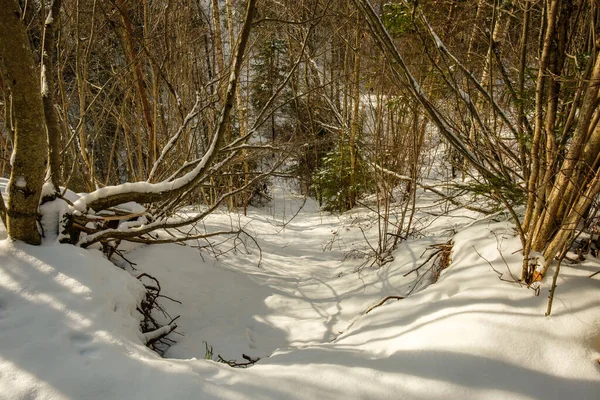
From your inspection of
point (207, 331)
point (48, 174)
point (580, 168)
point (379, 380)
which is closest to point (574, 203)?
point (580, 168)

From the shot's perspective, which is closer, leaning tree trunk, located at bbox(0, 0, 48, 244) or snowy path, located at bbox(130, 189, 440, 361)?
leaning tree trunk, located at bbox(0, 0, 48, 244)

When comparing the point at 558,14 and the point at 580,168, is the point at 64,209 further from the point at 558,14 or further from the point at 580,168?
the point at 558,14

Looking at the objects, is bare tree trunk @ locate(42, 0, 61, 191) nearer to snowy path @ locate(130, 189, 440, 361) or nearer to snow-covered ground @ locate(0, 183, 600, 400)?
snow-covered ground @ locate(0, 183, 600, 400)

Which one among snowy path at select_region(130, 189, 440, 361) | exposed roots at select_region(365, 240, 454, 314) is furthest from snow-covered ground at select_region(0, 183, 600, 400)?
exposed roots at select_region(365, 240, 454, 314)

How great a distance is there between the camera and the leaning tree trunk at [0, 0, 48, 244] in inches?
63.4

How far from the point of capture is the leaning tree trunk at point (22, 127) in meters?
1.61

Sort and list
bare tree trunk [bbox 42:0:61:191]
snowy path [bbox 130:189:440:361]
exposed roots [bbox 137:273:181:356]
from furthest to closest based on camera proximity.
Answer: snowy path [bbox 130:189:440:361] → exposed roots [bbox 137:273:181:356] → bare tree trunk [bbox 42:0:61:191]

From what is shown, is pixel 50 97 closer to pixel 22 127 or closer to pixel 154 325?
pixel 22 127

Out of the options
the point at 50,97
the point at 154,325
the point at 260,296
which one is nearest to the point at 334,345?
the point at 154,325

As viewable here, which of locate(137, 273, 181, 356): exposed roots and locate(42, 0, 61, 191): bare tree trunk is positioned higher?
locate(42, 0, 61, 191): bare tree trunk

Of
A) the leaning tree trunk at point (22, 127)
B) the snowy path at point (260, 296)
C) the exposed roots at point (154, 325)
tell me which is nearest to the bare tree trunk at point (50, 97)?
the leaning tree trunk at point (22, 127)

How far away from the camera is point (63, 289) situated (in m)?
1.72

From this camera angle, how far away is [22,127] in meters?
1.74

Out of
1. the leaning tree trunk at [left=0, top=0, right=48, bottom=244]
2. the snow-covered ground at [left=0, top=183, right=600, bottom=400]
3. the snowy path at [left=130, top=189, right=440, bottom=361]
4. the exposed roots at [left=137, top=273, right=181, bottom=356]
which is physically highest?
the leaning tree trunk at [left=0, top=0, right=48, bottom=244]
